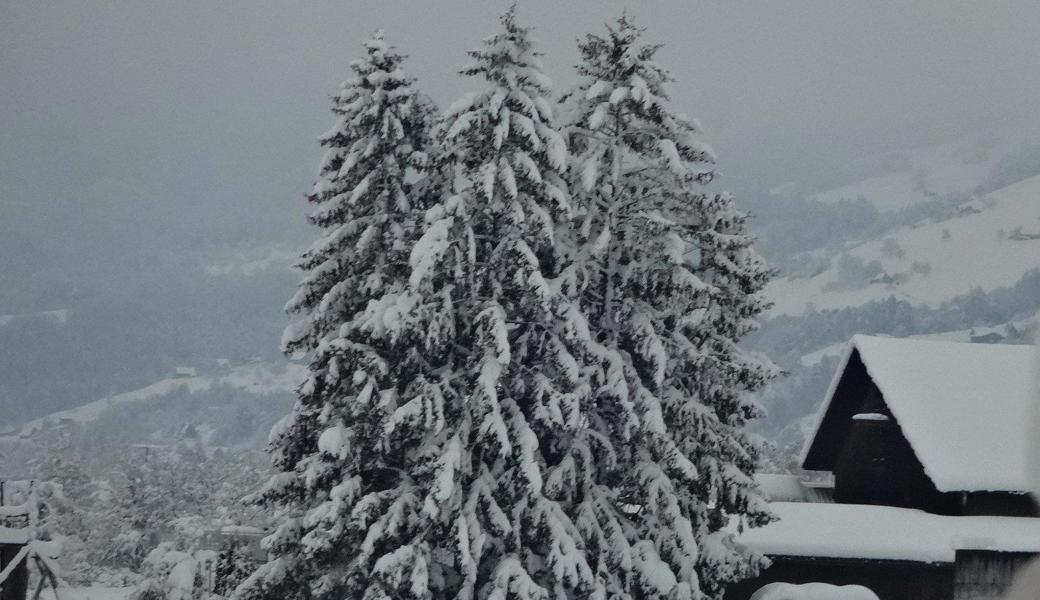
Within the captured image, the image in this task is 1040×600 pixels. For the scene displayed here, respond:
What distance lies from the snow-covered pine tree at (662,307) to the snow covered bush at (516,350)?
0.16 ft

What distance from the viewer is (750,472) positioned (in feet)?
71.5

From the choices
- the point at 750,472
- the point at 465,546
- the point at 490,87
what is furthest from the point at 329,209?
the point at 750,472

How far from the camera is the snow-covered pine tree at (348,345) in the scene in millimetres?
17938

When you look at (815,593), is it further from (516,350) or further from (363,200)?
(363,200)

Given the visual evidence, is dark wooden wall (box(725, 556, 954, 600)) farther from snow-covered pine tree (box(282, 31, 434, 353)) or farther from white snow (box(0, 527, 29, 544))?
white snow (box(0, 527, 29, 544))

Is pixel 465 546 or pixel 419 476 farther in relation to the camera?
pixel 419 476

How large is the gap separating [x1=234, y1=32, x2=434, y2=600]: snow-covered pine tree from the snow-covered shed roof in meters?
15.3

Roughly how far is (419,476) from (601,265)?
4.93 m

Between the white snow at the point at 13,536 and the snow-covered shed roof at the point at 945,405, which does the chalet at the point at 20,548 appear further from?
the snow-covered shed roof at the point at 945,405

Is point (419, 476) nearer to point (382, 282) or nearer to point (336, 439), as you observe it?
point (336, 439)

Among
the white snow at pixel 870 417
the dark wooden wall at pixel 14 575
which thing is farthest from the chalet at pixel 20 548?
the white snow at pixel 870 417

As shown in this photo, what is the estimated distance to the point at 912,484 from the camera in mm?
28891

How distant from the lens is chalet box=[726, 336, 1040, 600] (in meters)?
23.5

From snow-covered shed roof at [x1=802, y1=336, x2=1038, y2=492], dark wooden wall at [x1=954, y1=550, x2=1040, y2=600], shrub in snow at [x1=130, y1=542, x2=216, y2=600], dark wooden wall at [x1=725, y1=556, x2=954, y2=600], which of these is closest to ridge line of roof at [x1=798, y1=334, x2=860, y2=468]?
snow-covered shed roof at [x1=802, y1=336, x2=1038, y2=492]
